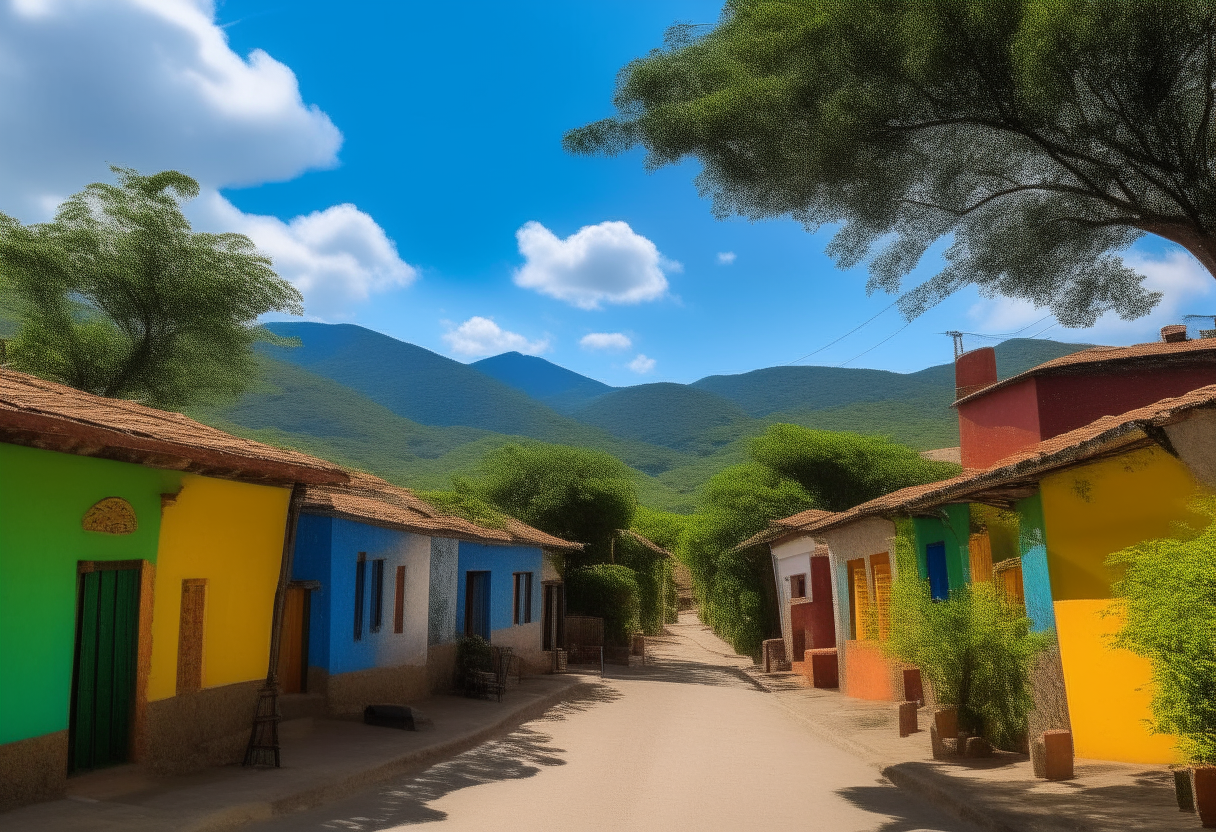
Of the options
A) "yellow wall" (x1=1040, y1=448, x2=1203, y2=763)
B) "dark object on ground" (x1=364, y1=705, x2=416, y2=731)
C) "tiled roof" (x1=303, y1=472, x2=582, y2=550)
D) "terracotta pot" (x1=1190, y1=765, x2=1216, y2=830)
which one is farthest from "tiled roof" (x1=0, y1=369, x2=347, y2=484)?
"terracotta pot" (x1=1190, y1=765, x2=1216, y2=830)

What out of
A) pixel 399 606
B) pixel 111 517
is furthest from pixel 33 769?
pixel 399 606

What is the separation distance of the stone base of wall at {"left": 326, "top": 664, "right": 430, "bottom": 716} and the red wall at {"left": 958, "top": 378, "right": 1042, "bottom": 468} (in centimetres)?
1295

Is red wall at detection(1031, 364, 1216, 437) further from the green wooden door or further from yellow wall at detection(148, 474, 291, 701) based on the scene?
the green wooden door

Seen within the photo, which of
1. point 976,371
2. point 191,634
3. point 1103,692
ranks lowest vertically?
point 1103,692

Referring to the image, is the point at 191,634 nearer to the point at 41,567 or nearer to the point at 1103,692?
the point at 41,567

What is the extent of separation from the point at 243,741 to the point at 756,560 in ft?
81.7

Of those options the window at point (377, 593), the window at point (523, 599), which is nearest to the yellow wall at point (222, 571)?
the window at point (377, 593)

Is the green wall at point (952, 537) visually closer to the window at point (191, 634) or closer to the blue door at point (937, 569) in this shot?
the blue door at point (937, 569)

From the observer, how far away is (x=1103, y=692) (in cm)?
934

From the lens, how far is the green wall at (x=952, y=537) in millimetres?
13242

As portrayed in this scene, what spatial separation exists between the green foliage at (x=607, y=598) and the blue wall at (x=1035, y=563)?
876 inches

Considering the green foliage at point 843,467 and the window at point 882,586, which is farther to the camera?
the green foliage at point 843,467

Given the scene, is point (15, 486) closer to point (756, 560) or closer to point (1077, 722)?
point (1077, 722)

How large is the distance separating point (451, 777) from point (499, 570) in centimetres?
1300
